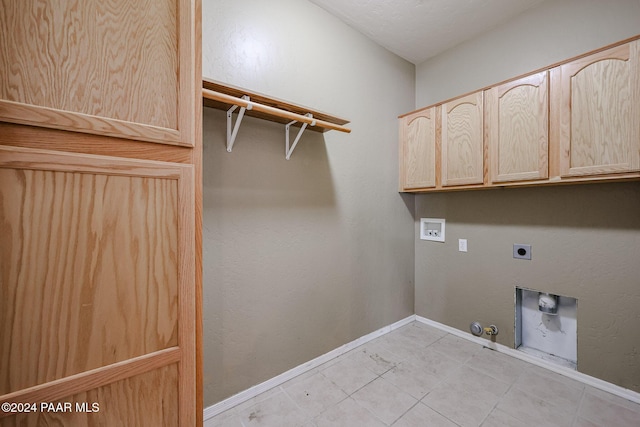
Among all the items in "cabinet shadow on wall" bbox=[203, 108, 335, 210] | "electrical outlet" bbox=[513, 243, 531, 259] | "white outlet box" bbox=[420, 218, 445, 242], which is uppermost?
"cabinet shadow on wall" bbox=[203, 108, 335, 210]

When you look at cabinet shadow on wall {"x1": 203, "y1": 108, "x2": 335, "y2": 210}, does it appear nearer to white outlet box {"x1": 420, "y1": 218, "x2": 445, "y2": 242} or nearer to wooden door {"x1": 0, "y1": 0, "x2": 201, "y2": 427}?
wooden door {"x1": 0, "y1": 0, "x2": 201, "y2": 427}

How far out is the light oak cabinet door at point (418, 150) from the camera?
2.30 metres

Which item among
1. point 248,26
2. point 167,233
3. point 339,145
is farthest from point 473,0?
point 167,233

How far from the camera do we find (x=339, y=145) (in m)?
2.08

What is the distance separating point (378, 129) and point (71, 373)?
8.12 feet

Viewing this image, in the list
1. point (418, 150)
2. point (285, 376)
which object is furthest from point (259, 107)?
point (285, 376)

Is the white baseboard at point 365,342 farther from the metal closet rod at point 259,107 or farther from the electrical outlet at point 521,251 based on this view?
the metal closet rod at point 259,107

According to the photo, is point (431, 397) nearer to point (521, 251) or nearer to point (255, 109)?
point (521, 251)

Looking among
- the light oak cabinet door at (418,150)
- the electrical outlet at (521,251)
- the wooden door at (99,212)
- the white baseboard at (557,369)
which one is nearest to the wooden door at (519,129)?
the light oak cabinet door at (418,150)

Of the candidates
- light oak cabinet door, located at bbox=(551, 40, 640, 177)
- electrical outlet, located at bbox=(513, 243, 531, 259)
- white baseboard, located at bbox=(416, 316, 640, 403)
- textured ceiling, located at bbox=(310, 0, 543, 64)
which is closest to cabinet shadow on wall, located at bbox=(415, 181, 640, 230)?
electrical outlet, located at bbox=(513, 243, 531, 259)

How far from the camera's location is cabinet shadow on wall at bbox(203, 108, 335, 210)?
4.85 ft

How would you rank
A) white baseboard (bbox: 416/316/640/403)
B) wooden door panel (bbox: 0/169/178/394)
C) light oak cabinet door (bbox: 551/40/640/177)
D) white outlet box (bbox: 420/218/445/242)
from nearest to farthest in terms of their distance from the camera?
wooden door panel (bbox: 0/169/178/394), light oak cabinet door (bbox: 551/40/640/177), white baseboard (bbox: 416/316/640/403), white outlet box (bbox: 420/218/445/242)

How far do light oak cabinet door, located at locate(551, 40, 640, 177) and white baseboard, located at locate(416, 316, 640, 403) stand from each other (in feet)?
4.67

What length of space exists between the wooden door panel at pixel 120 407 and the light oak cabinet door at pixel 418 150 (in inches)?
90.7
